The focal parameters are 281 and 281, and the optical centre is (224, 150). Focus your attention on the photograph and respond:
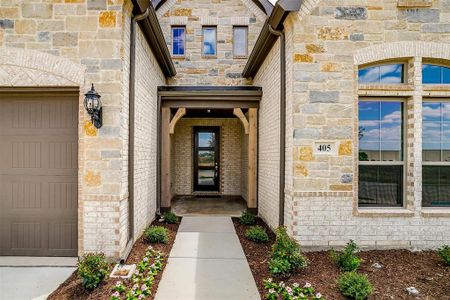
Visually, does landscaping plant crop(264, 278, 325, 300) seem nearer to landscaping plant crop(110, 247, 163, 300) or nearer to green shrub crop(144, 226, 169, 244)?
landscaping plant crop(110, 247, 163, 300)

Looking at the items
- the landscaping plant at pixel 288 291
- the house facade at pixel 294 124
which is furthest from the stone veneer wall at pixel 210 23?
the landscaping plant at pixel 288 291

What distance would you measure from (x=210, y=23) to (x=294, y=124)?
6133 mm

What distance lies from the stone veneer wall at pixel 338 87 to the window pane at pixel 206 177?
21.4 ft

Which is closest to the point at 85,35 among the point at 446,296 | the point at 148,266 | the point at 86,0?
the point at 86,0

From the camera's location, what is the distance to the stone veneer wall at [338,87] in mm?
4387

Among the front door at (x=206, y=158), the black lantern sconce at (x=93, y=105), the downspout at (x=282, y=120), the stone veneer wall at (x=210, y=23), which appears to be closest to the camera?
the black lantern sconce at (x=93, y=105)

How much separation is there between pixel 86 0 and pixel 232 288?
438cm

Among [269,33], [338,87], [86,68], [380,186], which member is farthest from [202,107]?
[380,186]

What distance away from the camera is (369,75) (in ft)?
15.0

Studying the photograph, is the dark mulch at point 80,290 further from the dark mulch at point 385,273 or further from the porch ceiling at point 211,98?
the porch ceiling at point 211,98

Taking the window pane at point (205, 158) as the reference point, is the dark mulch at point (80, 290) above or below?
below

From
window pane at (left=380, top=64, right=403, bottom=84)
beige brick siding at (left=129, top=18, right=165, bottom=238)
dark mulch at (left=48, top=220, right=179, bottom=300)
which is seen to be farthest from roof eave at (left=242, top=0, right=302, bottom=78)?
dark mulch at (left=48, top=220, right=179, bottom=300)

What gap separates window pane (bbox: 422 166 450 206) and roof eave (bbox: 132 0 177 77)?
Result: 5160 millimetres

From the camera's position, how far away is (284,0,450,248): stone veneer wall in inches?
173
